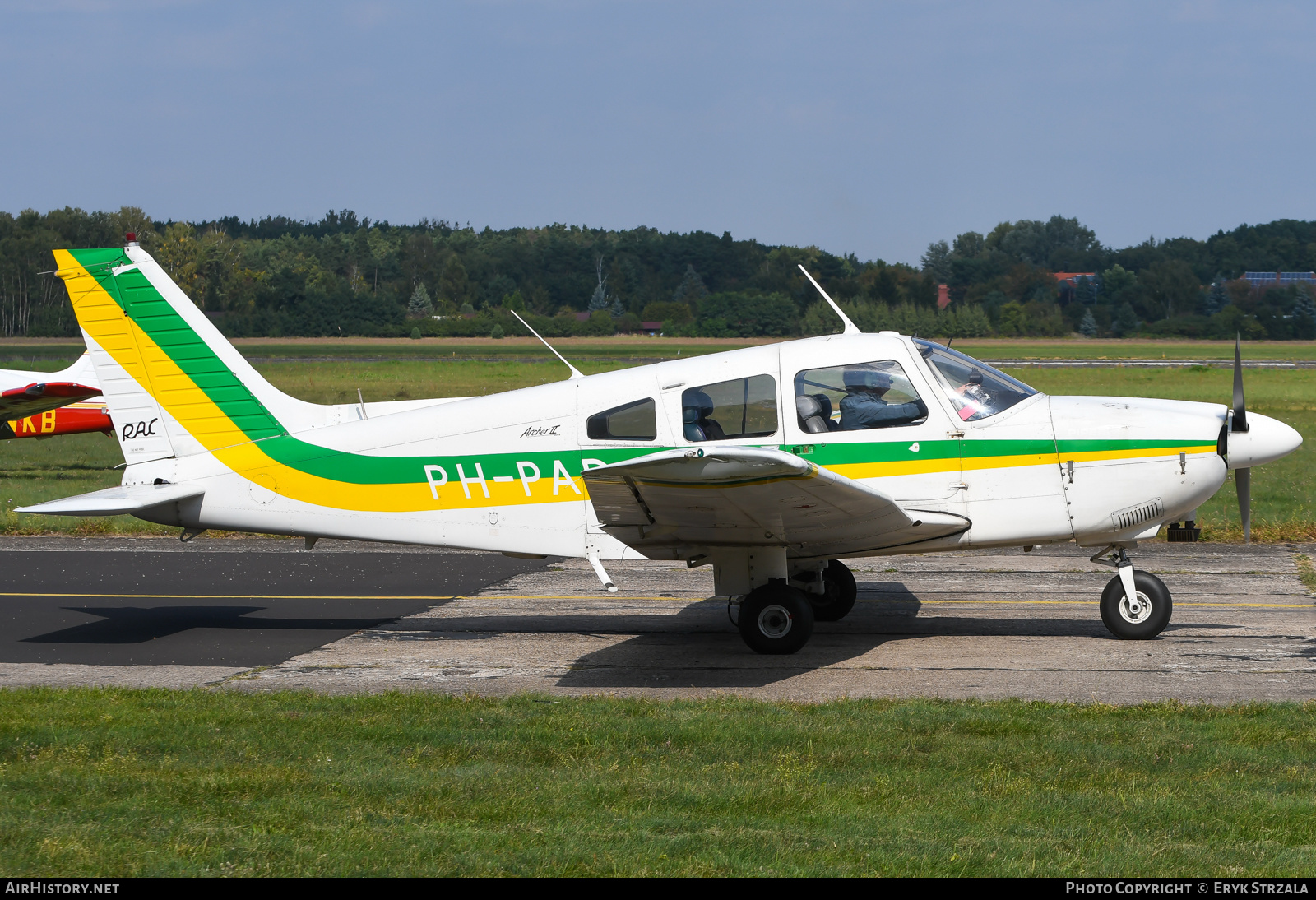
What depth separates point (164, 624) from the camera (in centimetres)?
1127

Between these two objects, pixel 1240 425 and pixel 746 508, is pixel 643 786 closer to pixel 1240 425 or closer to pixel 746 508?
pixel 746 508

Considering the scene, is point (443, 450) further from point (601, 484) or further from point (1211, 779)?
point (1211, 779)

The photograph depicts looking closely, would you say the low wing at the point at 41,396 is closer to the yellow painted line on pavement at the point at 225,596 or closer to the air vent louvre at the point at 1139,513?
the yellow painted line on pavement at the point at 225,596

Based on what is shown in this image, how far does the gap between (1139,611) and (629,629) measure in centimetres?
421

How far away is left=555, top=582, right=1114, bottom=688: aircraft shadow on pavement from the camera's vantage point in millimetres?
9055

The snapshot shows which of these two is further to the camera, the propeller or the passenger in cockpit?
the passenger in cockpit

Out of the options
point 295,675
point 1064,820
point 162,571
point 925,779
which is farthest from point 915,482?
point 162,571

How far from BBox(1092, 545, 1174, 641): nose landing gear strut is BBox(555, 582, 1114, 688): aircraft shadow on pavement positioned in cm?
33

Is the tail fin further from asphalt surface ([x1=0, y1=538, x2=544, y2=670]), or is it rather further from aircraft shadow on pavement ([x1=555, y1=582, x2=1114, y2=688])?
aircraft shadow on pavement ([x1=555, y1=582, x2=1114, y2=688])

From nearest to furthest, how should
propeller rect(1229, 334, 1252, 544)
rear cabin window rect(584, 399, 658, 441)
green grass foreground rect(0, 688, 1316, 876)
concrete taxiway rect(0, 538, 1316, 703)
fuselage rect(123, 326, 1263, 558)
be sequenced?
green grass foreground rect(0, 688, 1316, 876) → concrete taxiway rect(0, 538, 1316, 703) → propeller rect(1229, 334, 1252, 544) → fuselage rect(123, 326, 1263, 558) → rear cabin window rect(584, 399, 658, 441)

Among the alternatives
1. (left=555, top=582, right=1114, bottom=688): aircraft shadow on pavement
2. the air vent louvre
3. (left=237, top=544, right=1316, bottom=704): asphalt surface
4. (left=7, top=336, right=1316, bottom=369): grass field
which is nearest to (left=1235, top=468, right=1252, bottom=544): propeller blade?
the air vent louvre

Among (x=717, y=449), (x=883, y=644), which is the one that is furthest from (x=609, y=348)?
(x=717, y=449)

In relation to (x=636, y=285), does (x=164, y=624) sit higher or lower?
lower

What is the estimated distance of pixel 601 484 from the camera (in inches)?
328
